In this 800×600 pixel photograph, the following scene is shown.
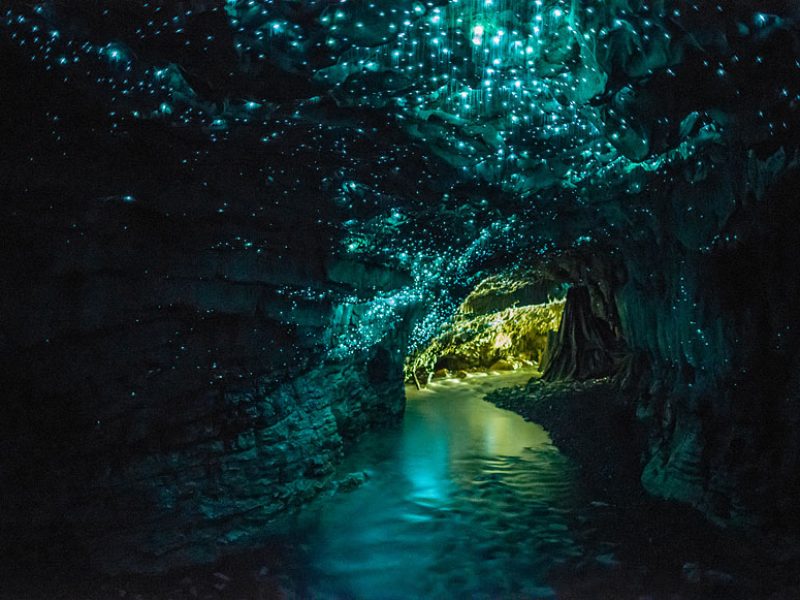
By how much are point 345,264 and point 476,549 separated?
13.6 ft

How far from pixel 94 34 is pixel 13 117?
1244 mm

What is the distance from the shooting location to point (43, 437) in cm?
547

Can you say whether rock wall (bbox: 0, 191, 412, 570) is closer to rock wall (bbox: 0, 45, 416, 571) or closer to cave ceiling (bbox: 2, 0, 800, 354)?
rock wall (bbox: 0, 45, 416, 571)

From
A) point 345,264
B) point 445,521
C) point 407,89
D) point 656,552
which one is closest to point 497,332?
point 345,264

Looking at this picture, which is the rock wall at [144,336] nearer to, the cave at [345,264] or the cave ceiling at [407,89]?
the cave at [345,264]

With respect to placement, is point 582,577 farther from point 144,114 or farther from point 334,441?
point 144,114

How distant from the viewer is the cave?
12.4 ft

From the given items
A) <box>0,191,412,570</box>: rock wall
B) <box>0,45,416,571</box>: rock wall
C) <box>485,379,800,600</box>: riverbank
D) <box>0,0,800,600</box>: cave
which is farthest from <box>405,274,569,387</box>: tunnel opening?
<box>0,45,416,571</box>: rock wall

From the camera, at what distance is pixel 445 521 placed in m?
6.86

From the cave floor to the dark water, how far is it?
0.07 ft

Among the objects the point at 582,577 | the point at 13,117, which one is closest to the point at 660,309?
the point at 582,577

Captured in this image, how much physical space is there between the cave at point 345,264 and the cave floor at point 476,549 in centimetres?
4

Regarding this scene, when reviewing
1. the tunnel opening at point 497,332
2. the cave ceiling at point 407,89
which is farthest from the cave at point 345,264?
the tunnel opening at point 497,332

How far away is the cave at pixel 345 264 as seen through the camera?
12.4 feet
